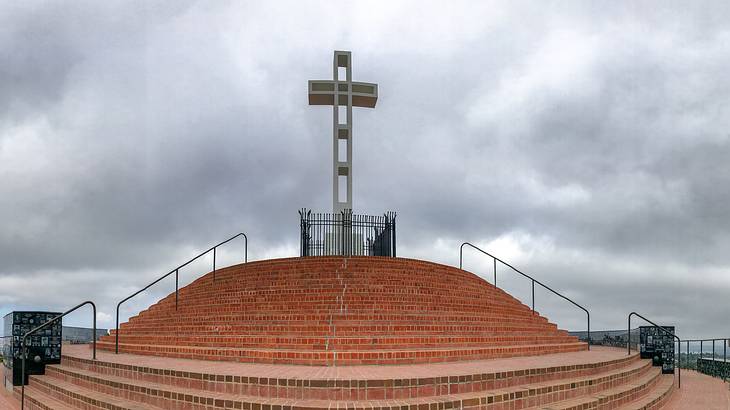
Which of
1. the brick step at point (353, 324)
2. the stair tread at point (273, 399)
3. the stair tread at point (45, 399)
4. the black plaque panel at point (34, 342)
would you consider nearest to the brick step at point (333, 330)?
the brick step at point (353, 324)

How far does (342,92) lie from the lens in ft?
58.2

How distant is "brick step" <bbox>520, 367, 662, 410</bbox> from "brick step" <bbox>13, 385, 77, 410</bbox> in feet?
21.3

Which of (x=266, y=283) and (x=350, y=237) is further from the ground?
(x=350, y=237)

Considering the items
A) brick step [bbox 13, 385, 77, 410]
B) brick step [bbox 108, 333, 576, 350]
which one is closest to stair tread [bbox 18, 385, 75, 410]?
brick step [bbox 13, 385, 77, 410]

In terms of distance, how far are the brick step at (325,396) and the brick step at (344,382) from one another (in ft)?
0.16

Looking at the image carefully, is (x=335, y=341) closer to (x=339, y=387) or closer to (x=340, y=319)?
(x=340, y=319)

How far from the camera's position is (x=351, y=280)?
11531 mm

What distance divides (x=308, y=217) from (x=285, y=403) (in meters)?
10.8

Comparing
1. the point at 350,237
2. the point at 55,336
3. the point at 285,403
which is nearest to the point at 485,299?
the point at 350,237

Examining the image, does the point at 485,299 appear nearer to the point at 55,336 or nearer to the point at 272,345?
the point at 272,345

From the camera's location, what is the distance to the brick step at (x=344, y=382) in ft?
19.8

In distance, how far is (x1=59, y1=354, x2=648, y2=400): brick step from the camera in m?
6.02

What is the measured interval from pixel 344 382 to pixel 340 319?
3.77m

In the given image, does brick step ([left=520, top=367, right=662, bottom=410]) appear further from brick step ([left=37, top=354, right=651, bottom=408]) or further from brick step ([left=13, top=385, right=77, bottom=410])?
brick step ([left=13, top=385, right=77, bottom=410])
